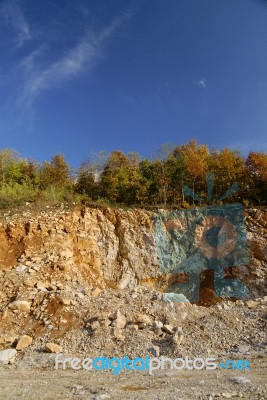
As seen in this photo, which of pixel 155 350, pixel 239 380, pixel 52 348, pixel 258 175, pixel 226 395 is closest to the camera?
pixel 226 395

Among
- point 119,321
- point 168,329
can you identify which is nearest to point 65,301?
point 119,321

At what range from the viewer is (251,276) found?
47.6 ft

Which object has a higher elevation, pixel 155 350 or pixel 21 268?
pixel 21 268

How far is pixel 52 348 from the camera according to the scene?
303 inches

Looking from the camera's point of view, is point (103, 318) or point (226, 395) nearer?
point (226, 395)

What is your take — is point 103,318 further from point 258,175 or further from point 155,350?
point 258,175

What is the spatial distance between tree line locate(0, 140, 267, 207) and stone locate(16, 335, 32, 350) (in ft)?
26.6

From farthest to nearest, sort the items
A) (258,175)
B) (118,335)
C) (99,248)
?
1. (258,175)
2. (99,248)
3. (118,335)

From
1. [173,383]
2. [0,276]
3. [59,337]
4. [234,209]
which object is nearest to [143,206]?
[234,209]

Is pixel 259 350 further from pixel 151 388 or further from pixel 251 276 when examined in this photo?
pixel 251 276

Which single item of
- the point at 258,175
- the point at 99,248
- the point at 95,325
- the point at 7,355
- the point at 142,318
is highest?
the point at 258,175

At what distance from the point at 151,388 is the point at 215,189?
47.2ft

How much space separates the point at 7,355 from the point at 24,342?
607 millimetres

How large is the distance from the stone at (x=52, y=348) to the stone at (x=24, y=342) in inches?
26.6
